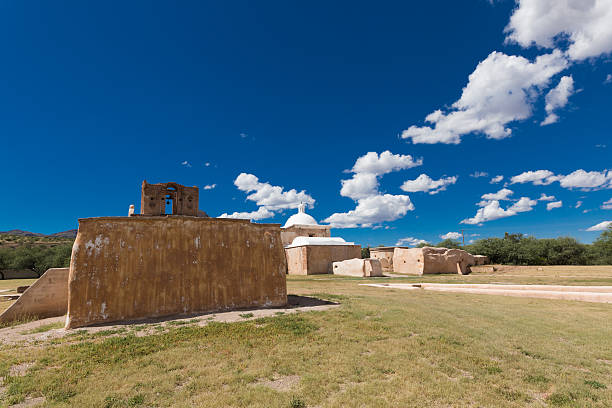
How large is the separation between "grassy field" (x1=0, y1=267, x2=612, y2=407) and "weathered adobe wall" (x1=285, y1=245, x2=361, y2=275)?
78.8 feet

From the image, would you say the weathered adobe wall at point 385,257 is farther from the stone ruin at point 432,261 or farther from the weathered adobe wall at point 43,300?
the weathered adobe wall at point 43,300

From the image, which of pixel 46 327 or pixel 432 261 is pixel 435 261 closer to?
pixel 432 261

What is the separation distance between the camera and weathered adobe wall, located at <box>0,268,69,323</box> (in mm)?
10211

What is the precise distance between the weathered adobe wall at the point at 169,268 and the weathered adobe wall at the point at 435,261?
25188 mm

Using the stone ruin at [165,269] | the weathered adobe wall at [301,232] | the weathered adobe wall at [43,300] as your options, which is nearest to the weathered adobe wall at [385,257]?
the weathered adobe wall at [301,232]

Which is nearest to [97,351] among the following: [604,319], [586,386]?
[586,386]

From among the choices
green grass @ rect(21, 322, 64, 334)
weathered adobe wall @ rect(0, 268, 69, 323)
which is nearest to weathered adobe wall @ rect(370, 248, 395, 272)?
weathered adobe wall @ rect(0, 268, 69, 323)

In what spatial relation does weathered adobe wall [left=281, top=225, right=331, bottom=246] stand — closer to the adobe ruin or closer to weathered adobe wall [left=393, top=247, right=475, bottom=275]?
weathered adobe wall [left=393, top=247, right=475, bottom=275]

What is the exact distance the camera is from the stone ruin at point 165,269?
855 cm

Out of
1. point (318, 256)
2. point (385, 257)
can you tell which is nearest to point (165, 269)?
point (318, 256)

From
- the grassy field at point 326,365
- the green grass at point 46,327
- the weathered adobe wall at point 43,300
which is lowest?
the grassy field at point 326,365

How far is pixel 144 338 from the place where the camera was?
6.95 metres

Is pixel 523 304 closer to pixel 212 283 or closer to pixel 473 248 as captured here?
pixel 212 283

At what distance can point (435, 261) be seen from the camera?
32281 mm
